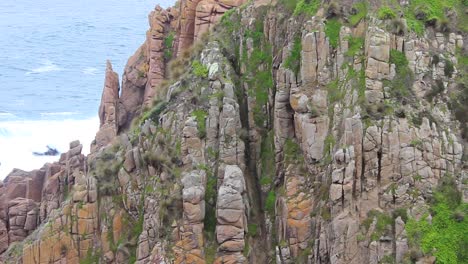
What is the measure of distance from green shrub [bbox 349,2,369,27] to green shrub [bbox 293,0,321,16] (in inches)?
74.3

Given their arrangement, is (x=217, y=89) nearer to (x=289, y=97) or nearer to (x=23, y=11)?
(x=289, y=97)

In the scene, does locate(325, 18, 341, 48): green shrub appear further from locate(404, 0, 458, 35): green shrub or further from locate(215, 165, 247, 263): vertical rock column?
locate(215, 165, 247, 263): vertical rock column

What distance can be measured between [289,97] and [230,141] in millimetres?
3422

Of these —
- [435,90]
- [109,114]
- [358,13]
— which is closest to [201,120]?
[358,13]

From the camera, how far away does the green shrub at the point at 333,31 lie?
35281 mm

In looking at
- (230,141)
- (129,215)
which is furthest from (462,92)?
(129,215)

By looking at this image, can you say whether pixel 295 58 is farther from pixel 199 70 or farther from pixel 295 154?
pixel 199 70

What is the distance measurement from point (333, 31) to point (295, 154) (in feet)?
19.2

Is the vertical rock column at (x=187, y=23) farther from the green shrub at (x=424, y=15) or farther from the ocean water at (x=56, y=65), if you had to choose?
the ocean water at (x=56, y=65)

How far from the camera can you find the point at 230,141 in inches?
1428

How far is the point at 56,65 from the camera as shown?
117m

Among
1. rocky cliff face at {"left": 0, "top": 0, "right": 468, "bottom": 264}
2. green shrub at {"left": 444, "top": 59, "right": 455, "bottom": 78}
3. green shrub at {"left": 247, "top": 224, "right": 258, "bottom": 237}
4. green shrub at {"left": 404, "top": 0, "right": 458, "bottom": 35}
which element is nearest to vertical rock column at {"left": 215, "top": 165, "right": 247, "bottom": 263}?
rocky cliff face at {"left": 0, "top": 0, "right": 468, "bottom": 264}

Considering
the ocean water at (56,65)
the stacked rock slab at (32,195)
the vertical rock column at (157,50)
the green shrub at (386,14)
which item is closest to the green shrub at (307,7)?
the green shrub at (386,14)

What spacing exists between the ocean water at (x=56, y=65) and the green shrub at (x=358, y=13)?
48940mm
